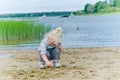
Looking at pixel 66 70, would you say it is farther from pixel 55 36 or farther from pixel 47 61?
pixel 55 36

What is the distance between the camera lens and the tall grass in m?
10.8

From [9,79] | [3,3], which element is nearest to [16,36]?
[3,3]

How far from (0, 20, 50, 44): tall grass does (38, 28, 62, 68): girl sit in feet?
17.6

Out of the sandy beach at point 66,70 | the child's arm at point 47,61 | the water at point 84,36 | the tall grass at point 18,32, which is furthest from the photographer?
the tall grass at point 18,32

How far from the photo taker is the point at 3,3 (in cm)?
878

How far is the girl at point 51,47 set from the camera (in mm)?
5168

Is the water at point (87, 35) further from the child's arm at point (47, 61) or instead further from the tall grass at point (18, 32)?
the child's arm at point (47, 61)

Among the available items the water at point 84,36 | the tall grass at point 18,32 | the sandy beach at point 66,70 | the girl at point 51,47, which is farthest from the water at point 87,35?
the girl at point 51,47

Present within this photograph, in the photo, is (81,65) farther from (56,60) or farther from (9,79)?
(9,79)

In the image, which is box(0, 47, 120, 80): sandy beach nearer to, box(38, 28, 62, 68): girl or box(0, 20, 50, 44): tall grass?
box(38, 28, 62, 68): girl

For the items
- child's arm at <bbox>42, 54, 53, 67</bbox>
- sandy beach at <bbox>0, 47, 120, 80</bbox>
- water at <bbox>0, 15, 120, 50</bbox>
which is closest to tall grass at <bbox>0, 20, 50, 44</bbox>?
water at <bbox>0, 15, 120, 50</bbox>

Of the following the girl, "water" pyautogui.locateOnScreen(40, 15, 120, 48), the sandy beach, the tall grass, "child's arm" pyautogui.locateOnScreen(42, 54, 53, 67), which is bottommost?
"water" pyautogui.locateOnScreen(40, 15, 120, 48)

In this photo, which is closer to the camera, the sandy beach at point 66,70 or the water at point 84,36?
the sandy beach at point 66,70

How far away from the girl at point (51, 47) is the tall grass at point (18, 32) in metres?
5.36
